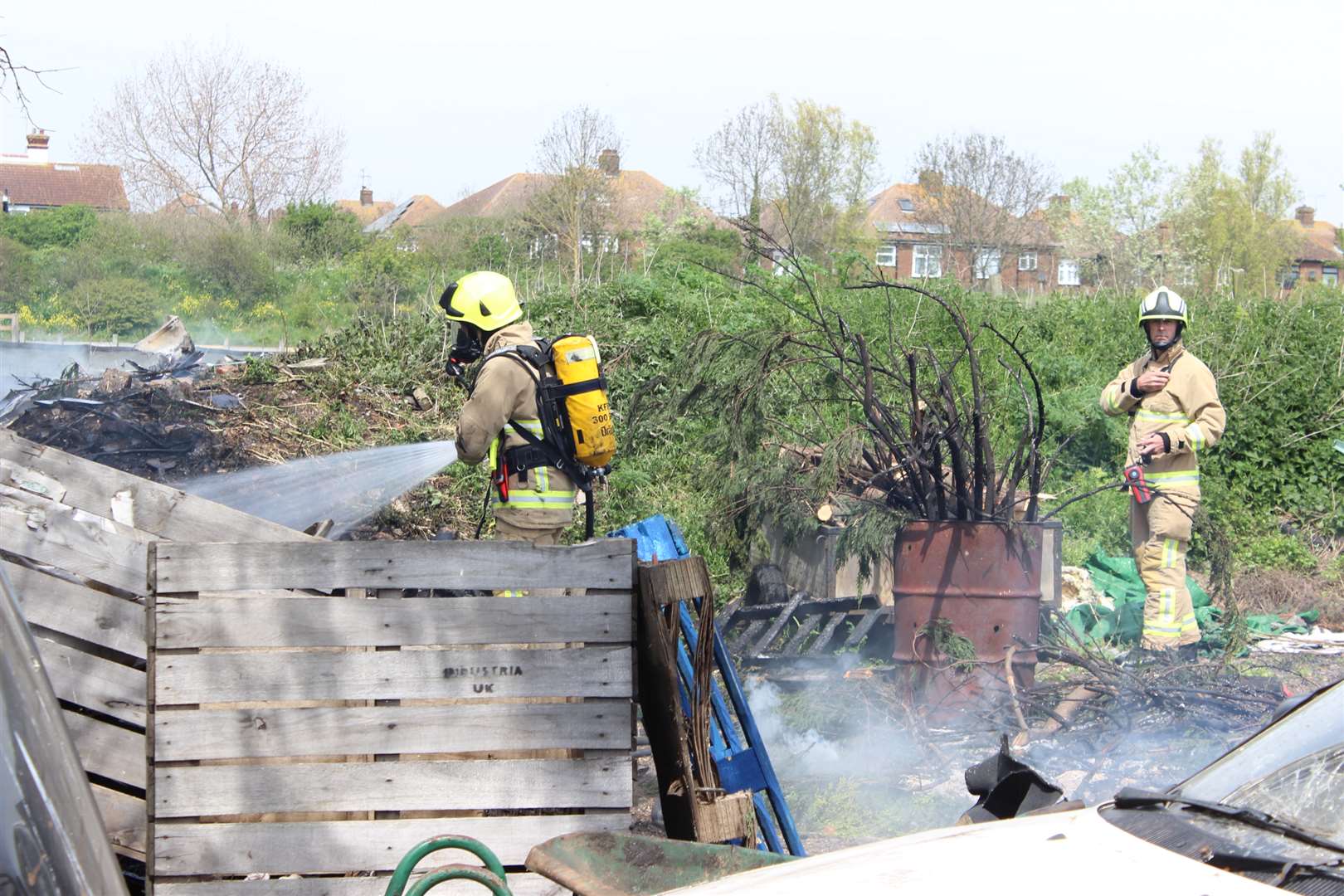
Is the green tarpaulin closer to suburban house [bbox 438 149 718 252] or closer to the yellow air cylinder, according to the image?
the yellow air cylinder

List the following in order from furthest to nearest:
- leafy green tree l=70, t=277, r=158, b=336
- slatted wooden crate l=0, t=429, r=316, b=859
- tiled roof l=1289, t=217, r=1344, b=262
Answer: tiled roof l=1289, t=217, r=1344, b=262, leafy green tree l=70, t=277, r=158, b=336, slatted wooden crate l=0, t=429, r=316, b=859

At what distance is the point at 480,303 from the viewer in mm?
5477

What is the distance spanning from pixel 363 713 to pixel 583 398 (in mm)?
2108

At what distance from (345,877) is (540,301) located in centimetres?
928

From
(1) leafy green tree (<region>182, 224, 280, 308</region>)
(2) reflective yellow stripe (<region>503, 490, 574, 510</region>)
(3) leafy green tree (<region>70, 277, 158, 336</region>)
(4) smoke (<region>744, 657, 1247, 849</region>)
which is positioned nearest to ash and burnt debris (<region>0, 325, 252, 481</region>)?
(2) reflective yellow stripe (<region>503, 490, 574, 510</region>)

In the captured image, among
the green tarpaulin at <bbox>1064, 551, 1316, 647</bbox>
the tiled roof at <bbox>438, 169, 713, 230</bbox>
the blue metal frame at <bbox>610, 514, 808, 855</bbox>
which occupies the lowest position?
the green tarpaulin at <bbox>1064, 551, 1316, 647</bbox>

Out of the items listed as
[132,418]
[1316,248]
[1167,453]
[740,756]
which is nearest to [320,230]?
[132,418]

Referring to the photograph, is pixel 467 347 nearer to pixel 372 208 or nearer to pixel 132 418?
pixel 132 418

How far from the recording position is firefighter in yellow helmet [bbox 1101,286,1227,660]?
697 centimetres

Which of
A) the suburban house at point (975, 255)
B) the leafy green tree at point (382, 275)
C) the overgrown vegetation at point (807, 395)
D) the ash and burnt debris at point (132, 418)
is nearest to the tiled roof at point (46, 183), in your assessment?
the leafy green tree at point (382, 275)

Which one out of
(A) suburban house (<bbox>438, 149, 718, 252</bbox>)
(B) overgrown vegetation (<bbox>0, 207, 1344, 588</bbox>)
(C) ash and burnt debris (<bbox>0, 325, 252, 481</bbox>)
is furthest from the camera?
(A) suburban house (<bbox>438, 149, 718, 252</bbox>)

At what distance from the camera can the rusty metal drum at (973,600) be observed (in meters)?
5.85

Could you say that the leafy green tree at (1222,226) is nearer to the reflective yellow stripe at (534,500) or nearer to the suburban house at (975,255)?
the suburban house at (975,255)

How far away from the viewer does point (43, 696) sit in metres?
1.46
